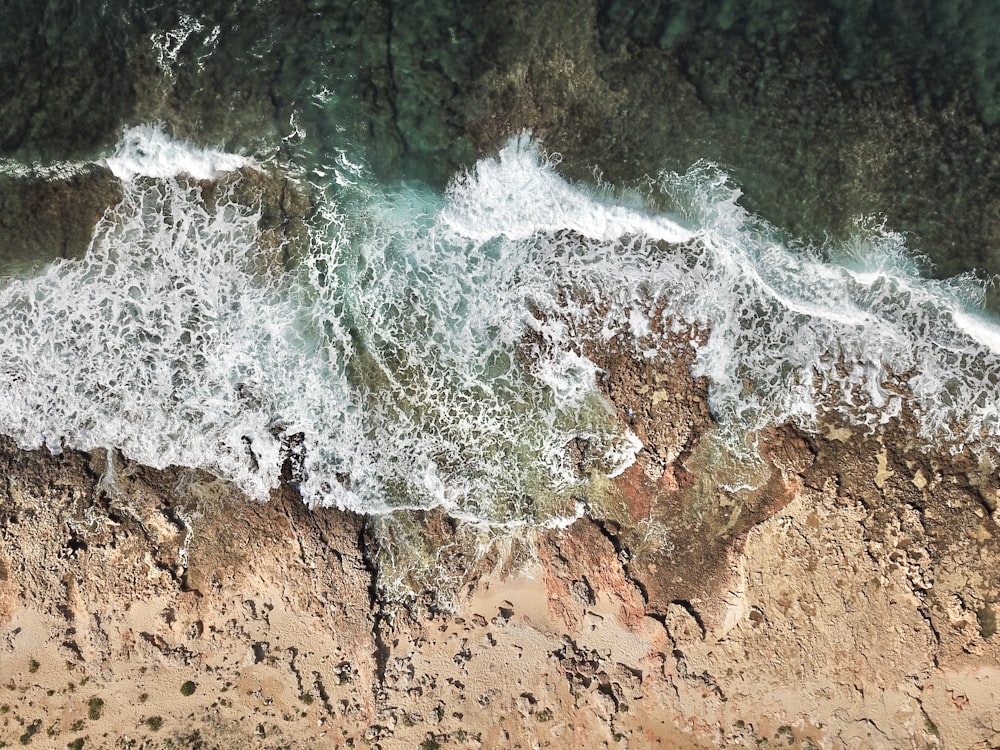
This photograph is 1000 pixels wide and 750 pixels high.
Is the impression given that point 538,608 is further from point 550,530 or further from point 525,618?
point 550,530

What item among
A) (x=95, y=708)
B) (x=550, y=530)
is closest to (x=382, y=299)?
(x=550, y=530)

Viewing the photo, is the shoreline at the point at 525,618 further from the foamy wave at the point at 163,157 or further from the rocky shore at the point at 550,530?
the foamy wave at the point at 163,157

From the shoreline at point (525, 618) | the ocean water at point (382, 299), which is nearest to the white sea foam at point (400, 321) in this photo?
the ocean water at point (382, 299)

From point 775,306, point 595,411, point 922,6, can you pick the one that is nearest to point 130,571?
point 595,411

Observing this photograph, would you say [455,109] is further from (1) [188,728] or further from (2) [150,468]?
(1) [188,728]

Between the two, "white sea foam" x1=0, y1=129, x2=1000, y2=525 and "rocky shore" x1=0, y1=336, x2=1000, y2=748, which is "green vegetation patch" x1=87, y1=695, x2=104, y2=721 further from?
"white sea foam" x1=0, y1=129, x2=1000, y2=525
